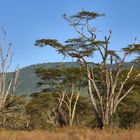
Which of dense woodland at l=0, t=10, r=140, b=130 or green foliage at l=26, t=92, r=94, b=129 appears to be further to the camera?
green foliage at l=26, t=92, r=94, b=129

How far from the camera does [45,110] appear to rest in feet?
170

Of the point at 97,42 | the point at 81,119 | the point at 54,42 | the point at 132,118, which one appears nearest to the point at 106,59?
the point at 97,42

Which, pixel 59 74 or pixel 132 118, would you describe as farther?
pixel 132 118

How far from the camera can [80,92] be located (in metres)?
46.2

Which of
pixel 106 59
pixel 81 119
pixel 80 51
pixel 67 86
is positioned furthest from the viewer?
pixel 81 119

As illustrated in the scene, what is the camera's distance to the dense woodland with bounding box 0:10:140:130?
19.6m

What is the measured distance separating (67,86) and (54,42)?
36.3ft

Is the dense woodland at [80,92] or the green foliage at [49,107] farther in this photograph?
the green foliage at [49,107]

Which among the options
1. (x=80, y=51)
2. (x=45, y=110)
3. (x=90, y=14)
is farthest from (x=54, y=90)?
(x=90, y=14)

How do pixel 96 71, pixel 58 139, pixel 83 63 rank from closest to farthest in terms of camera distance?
pixel 58 139 < pixel 83 63 < pixel 96 71

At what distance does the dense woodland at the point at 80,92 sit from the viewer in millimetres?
19584

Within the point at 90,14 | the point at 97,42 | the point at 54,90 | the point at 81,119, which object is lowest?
the point at 81,119

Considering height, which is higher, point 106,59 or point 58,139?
point 106,59

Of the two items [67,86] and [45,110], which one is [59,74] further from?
[45,110]
